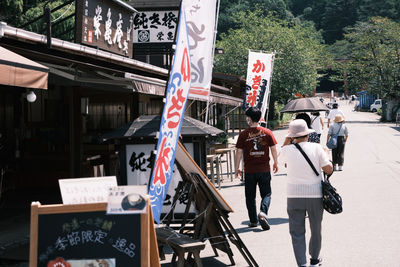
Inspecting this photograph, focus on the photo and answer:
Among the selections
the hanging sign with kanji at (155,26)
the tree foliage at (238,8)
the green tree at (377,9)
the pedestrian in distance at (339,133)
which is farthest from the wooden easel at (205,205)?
the green tree at (377,9)

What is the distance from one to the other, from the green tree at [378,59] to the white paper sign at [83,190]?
152 ft

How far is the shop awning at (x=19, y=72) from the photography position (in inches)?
221

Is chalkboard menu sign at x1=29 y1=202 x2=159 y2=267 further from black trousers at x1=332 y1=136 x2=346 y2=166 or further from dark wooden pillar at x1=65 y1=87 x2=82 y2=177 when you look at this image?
black trousers at x1=332 y1=136 x2=346 y2=166

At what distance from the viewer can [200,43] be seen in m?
9.80

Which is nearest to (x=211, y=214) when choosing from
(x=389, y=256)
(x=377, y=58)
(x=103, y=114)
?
(x=389, y=256)

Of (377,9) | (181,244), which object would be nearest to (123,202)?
(181,244)

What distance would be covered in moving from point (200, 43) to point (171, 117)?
526 cm

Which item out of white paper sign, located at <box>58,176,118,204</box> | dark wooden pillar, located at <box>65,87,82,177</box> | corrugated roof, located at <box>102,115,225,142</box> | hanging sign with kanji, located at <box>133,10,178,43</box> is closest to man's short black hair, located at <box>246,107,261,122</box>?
corrugated roof, located at <box>102,115,225,142</box>

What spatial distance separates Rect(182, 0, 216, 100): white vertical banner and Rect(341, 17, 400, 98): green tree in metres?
40.3

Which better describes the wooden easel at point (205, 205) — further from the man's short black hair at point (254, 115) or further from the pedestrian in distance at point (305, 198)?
the man's short black hair at point (254, 115)

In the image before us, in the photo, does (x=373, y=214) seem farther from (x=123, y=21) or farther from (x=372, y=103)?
(x=372, y=103)

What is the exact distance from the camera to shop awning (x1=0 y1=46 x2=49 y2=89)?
18.4 ft

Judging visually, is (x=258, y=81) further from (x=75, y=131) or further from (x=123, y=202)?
(x=123, y=202)

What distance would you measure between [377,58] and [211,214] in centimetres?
4534
